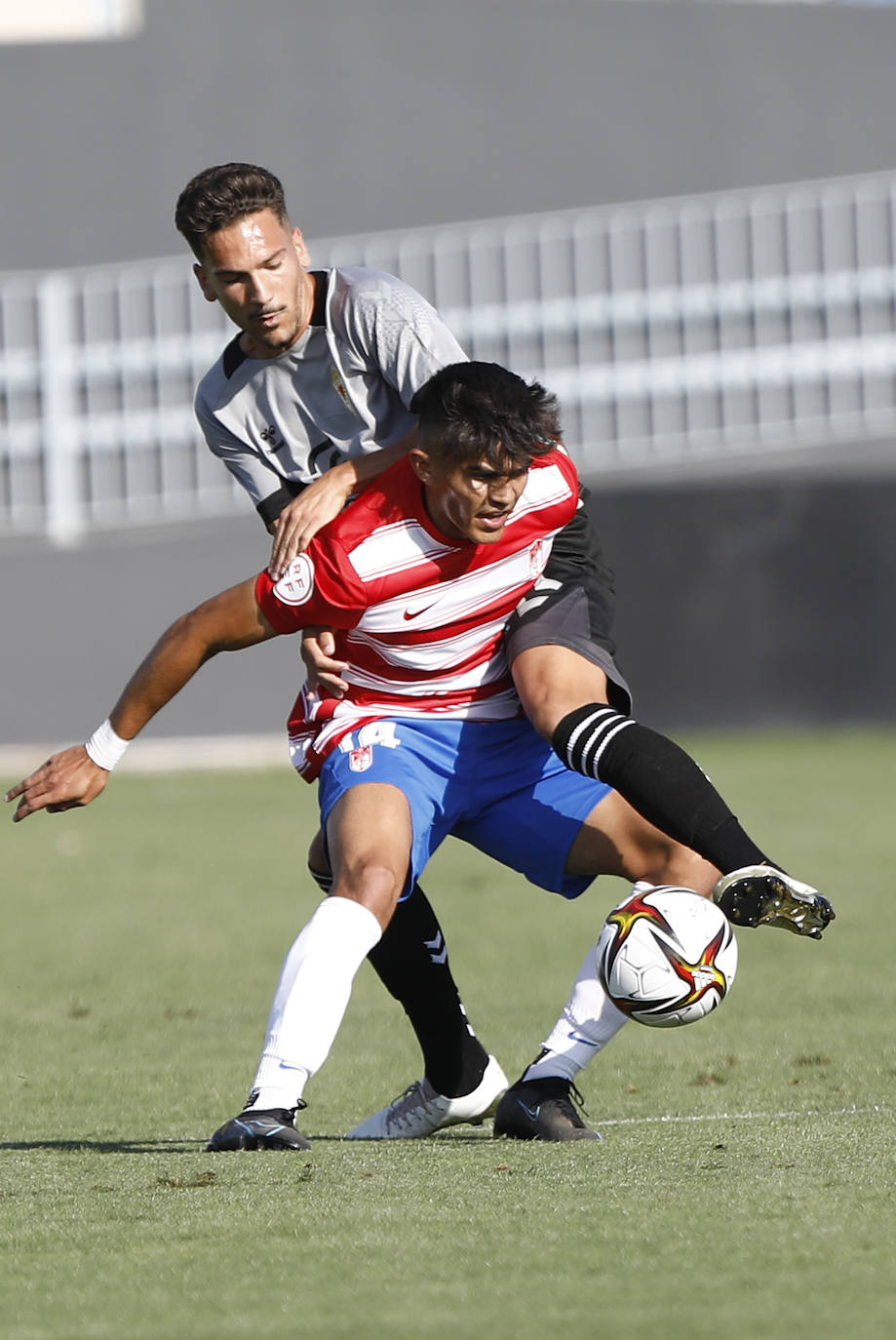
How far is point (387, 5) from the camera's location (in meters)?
20.5

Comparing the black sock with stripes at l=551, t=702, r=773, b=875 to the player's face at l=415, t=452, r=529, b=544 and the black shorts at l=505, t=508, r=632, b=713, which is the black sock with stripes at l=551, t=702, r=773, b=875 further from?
the player's face at l=415, t=452, r=529, b=544

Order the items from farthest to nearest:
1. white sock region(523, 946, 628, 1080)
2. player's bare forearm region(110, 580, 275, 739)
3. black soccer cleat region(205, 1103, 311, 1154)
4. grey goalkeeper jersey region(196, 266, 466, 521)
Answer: grey goalkeeper jersey region(196, 266, 466, 521) → white sock region(523, 946, 628, 1080) → player's bare forearm region(110, 580, 275, 739) → black soccer cleat region(205, 1103, 311, 1154)

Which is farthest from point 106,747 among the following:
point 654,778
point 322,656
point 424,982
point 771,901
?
point 771,901

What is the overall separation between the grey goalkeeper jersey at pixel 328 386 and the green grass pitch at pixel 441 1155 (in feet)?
5.13

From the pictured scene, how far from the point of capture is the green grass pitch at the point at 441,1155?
281cm

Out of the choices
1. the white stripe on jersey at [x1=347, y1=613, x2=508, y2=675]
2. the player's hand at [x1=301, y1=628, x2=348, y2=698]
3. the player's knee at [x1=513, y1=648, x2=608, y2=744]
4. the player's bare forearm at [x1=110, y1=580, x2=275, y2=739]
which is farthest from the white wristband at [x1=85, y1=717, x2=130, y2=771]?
the player's knee at [x1=513, y1=648, x2=608, y2=744]

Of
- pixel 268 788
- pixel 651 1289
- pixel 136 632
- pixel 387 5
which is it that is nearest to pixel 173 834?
pixel 268 788

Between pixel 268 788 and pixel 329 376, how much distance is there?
887 centimetres

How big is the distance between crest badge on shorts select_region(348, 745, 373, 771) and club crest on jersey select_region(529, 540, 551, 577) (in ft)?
1.80

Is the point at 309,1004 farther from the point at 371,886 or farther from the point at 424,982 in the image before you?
the point at 424,982

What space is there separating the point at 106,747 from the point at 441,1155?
1.15 metres

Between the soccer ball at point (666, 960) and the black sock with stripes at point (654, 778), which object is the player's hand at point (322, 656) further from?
the soccer ball at point (666, 960)

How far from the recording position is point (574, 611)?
15.4 ft

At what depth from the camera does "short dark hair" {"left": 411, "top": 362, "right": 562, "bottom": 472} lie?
423cm
